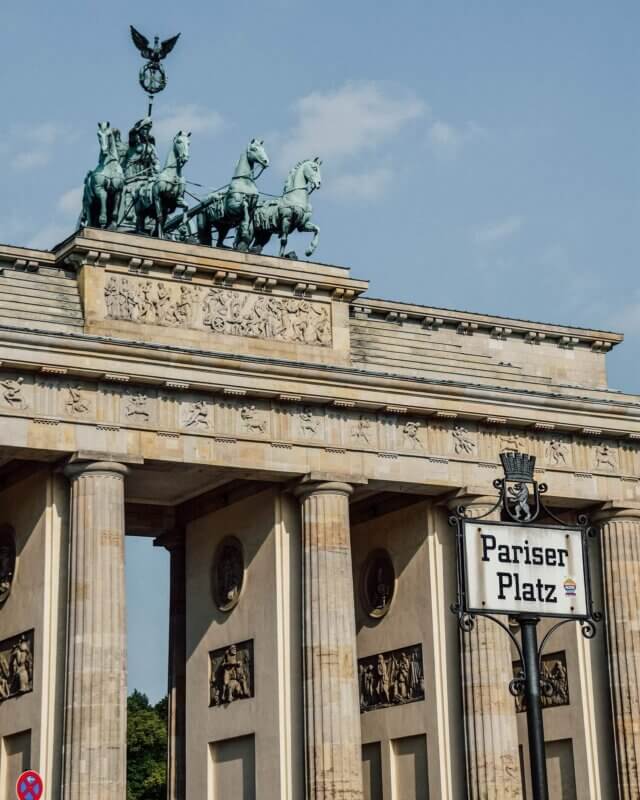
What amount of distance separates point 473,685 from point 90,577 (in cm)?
1006

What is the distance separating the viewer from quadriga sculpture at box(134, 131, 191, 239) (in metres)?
39.1

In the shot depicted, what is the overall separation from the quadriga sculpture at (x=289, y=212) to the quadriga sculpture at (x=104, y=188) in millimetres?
3765

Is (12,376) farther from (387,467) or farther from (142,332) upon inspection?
(387,467)

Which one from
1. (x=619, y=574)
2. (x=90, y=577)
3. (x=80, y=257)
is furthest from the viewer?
(x=619, y=574)

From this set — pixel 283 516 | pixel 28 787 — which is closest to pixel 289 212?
pixel 283 516

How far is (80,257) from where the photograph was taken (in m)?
37.3

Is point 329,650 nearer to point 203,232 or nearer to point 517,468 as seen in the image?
point 203,232

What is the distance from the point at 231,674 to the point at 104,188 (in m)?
12.5

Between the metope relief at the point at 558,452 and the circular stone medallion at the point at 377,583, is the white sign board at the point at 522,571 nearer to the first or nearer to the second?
the metope relief at the point at 558,452

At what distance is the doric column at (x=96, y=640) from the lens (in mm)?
33469

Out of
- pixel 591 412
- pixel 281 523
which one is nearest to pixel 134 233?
pixel 281 523

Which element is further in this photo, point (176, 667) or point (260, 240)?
point (176, 667)

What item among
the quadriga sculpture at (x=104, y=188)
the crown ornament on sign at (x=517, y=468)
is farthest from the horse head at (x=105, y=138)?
the crown ornament on sign at (x=517, y=468)

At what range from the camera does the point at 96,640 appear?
3431 cm
